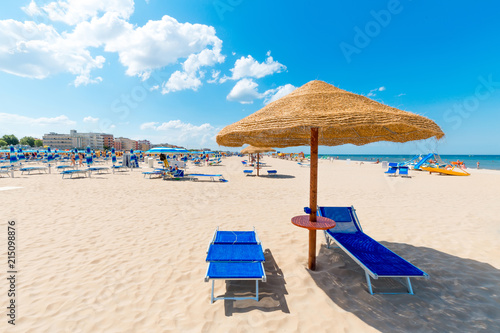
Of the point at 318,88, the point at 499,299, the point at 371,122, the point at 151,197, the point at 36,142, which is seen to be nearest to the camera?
the point at 371,122

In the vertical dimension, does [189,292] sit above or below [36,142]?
below

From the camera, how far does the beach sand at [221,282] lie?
224 cm

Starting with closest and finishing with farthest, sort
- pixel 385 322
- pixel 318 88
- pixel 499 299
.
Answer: pixel 385 322 < pixel 499 299 < pixel 318 88

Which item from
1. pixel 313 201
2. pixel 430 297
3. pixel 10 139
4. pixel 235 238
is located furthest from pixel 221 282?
pixel 10 139

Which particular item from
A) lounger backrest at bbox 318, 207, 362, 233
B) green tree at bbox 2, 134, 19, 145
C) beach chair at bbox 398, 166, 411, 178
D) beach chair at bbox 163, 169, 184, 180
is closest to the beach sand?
lounger backrest at bbox 318, 207, 362, 233

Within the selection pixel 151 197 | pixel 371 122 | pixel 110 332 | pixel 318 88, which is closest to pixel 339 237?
pixel 371 122

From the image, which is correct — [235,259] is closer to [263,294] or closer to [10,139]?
[263,294]

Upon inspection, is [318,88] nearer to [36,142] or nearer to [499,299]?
[499,299]

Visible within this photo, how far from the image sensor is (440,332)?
2.12 m

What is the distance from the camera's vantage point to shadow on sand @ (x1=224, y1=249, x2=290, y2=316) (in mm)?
2428

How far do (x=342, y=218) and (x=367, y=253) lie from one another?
1.03m

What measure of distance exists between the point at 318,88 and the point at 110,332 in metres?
4.01

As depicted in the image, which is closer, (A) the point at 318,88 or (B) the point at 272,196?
(A) the point at 318,88

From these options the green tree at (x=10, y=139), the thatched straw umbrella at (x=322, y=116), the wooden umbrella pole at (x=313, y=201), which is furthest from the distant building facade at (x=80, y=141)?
the wooden umbrella pole at (x=313, y=201)
